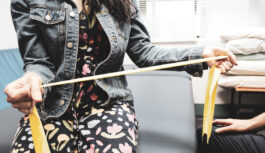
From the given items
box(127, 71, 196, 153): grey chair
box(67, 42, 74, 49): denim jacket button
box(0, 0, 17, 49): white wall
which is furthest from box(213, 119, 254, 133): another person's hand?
box(0, 0, 17, 49): white wall

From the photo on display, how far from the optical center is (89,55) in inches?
30.0

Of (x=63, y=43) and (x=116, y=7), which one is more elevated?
(x=116, y=7)

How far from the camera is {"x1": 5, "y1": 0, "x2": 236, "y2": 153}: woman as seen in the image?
0.67 meters

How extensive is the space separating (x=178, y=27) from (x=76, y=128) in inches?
87.9

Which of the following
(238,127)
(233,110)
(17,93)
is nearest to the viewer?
(17,93)

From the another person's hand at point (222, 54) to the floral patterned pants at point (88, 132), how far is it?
0.34 m

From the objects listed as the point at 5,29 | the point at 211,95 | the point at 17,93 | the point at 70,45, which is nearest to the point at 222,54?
the point at 211,95

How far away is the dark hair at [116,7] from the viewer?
2.50 ft

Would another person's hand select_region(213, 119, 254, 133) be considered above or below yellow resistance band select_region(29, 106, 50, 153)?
below

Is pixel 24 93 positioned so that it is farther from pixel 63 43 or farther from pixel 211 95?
pixel 211 95

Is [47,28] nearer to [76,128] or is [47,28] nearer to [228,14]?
[76,128]

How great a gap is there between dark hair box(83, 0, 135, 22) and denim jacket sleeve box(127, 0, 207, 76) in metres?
0.05

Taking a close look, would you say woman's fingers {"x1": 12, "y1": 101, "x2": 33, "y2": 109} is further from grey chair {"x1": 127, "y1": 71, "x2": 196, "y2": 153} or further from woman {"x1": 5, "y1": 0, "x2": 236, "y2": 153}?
grey chair {"x1": 127, "y1": 71, "x2": 196, "y2": 153}

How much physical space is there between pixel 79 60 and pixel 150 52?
271mm
